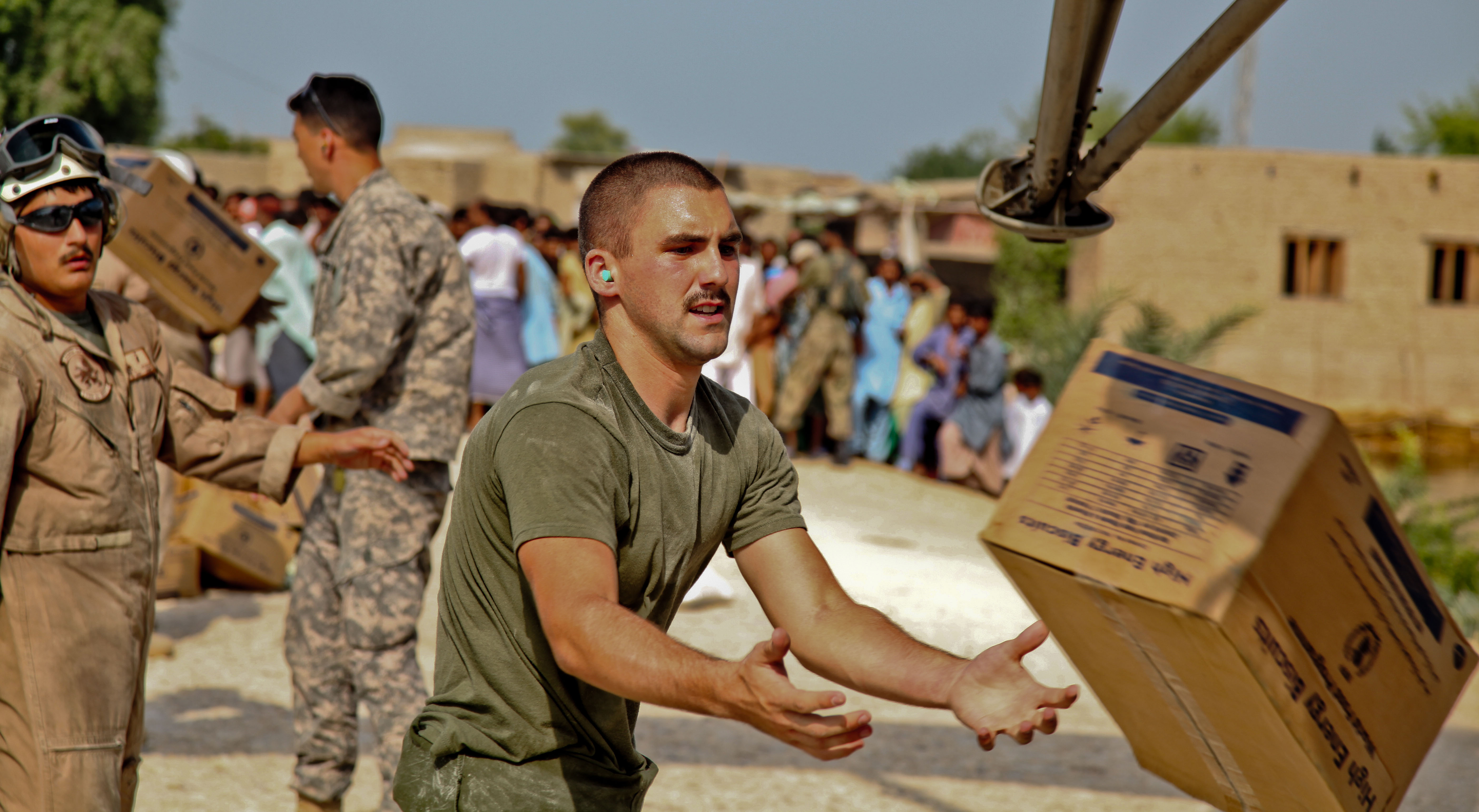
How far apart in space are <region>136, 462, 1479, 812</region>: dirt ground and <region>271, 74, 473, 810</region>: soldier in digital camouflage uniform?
2.44 feet

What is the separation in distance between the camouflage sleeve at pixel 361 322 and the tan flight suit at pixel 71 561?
705 mm

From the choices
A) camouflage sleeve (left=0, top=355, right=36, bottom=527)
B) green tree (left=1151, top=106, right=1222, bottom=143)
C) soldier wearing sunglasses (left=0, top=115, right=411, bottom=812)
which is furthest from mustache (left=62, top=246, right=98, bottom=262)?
green tree (left=1151, top=106, right=1222, bottom=143)

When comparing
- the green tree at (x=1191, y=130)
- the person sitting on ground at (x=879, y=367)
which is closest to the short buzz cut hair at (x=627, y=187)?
the person sitting on ground at (x=879, y=367)

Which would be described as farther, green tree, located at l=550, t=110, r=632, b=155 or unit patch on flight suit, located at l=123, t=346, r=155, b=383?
green tree, located at l=550, t=110, r=632, b=155

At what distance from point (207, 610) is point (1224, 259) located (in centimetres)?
1555

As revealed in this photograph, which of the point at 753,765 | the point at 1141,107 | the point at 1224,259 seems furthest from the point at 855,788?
the point at 1224,259

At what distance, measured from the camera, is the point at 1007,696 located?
1.74 meters

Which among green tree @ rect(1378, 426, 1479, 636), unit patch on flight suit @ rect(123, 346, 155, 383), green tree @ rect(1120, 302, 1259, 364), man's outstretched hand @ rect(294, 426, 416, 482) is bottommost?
green tree @ rect(1378, 426, 1479, 636)

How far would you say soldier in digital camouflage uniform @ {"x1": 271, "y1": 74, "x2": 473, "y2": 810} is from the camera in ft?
12.7

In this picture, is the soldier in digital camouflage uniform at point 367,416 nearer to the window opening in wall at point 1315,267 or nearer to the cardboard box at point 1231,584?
the cardboard box at point 1231,584

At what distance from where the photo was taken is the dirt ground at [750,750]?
476 cm

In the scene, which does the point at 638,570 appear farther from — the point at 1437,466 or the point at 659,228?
the point at 1437,466

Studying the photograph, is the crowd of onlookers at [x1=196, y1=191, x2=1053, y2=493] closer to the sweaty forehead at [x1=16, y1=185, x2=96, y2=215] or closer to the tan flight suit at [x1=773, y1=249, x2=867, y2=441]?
the tan flight suit at [x1=773, y1=249, x2=867, y2=441]

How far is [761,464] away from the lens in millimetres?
2471
